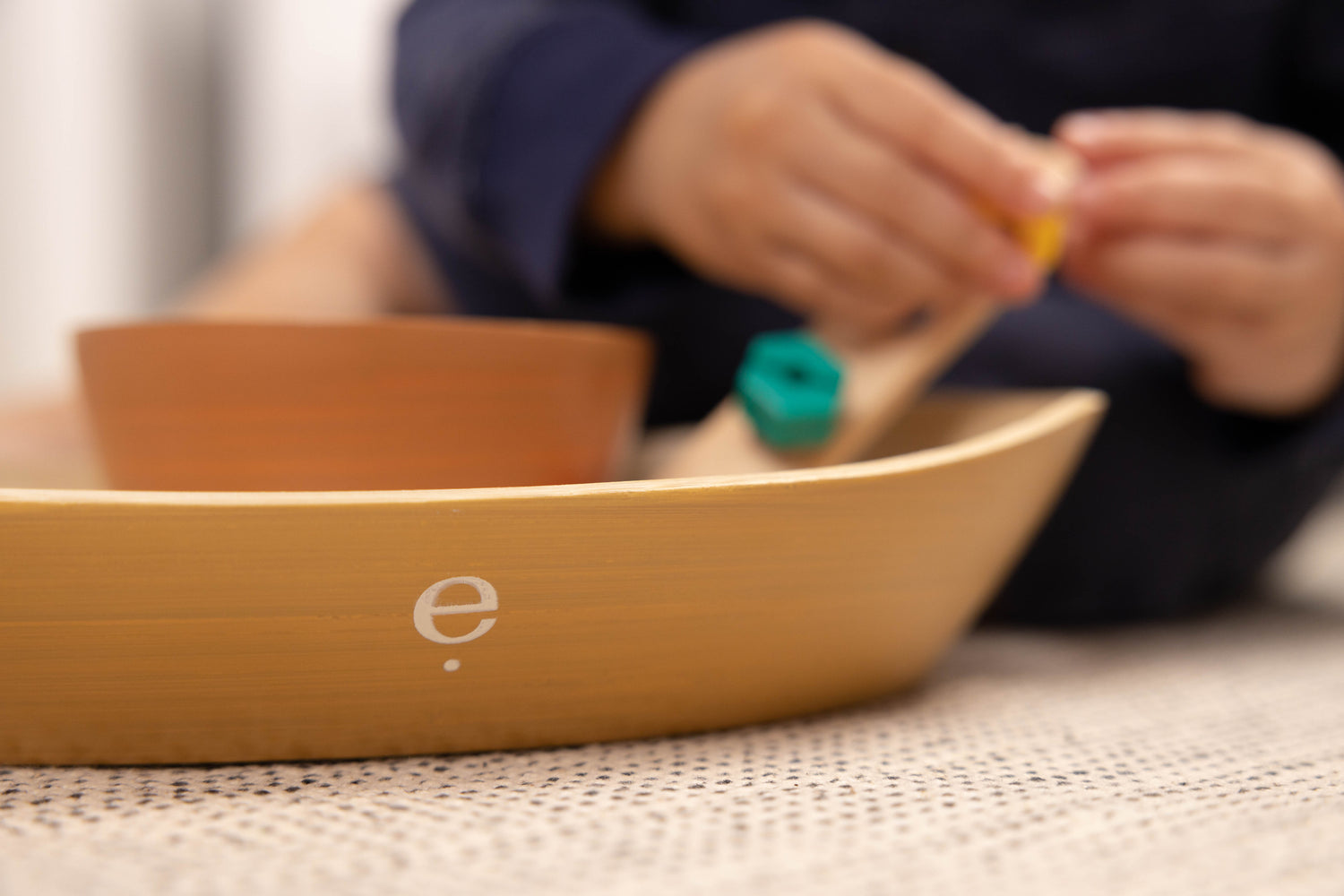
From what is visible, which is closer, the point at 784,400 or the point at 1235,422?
the point at 784,400

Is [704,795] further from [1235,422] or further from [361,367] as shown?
[1235,422]

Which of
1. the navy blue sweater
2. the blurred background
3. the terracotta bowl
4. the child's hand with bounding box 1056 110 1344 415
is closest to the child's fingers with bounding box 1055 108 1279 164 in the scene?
the child's hand with bounding box 1056 110 1344 415

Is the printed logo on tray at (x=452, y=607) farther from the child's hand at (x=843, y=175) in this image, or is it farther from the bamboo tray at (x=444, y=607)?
the child's hand at (x=843, y=175)

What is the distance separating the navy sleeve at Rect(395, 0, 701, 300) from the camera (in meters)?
0.37

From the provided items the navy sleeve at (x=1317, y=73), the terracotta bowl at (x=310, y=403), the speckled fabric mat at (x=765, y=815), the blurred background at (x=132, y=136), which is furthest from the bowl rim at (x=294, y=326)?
the blurred background at (x=132, y=136)

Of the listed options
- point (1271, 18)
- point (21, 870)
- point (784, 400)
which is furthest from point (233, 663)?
point (1271, 18)

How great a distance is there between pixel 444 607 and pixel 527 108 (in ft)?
0.83

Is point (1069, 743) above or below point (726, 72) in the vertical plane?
below

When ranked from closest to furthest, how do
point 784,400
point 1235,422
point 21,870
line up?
point 21,870 → point 784,400 → point 1235,422

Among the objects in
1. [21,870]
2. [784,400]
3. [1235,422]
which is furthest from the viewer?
[1235,422]

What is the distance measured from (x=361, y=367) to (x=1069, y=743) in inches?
7.6

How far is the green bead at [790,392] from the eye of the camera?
29cm

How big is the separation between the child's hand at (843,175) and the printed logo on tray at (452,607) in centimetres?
19

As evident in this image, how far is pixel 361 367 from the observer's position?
0.80 feet
